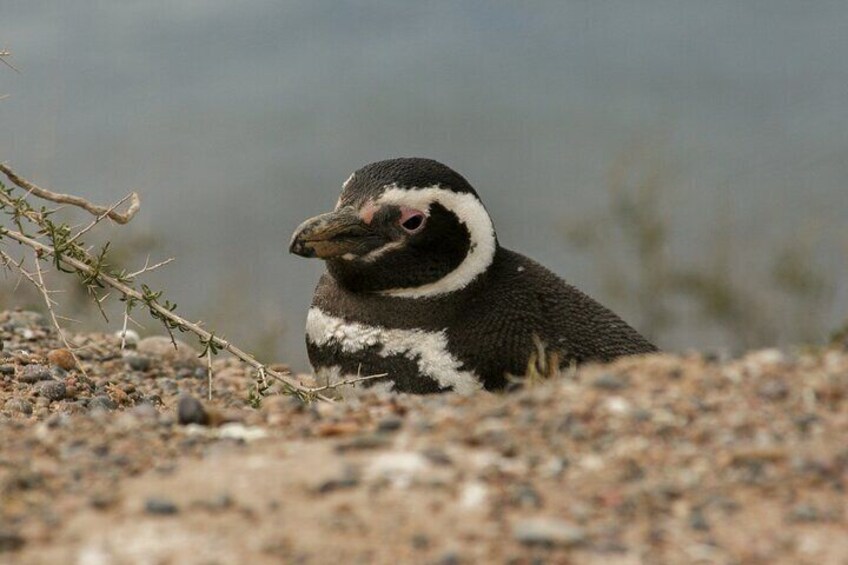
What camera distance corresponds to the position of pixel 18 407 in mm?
6250

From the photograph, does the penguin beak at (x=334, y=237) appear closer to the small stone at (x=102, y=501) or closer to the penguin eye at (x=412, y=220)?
the penguin eye at (x=412, y=220)

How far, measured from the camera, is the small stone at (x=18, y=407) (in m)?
6.22

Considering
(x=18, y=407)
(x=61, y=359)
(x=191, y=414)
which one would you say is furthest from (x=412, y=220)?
(x=61, y=359)

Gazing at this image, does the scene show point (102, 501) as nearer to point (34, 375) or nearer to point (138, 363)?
point (34, 375)

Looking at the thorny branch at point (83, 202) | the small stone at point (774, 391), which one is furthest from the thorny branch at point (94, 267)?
the small stone at point (774, 391)

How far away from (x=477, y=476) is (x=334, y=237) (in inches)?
93.1

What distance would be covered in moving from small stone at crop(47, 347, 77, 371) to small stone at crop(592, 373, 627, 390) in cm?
425

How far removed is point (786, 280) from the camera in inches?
432

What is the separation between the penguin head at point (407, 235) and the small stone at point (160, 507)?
7.82 ft

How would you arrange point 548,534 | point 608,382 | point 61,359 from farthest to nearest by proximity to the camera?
point 61,359
point 608,382
point 548,534

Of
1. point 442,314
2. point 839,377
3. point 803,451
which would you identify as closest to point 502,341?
point 442,314

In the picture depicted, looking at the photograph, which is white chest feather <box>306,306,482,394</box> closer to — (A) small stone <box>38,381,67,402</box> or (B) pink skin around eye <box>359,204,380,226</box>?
(B) pink skin around eye <box>359,204,380,226</box>

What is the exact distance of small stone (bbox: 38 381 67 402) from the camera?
656cm

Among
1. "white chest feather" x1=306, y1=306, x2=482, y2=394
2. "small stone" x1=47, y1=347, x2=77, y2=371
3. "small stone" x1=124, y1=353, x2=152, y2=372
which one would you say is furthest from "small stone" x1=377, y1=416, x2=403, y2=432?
"small stone" x1=124, y1=353, x2=152, y2=372
